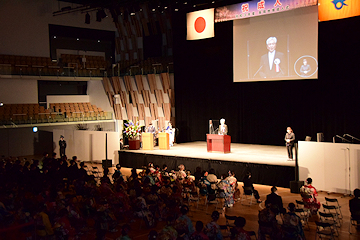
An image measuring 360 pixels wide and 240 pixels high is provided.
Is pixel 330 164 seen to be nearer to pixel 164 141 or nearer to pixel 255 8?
pixel 255 8

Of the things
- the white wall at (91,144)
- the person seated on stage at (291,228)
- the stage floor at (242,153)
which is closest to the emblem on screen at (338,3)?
the stage floor at (242,153)

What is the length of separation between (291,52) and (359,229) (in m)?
8.85

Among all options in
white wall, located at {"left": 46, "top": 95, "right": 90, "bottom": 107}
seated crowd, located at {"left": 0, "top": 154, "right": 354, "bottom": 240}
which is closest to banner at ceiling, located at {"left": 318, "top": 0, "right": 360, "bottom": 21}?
seated crowd, located at {"left": 0, "top": 154, "right": 354, "bottom": 240}

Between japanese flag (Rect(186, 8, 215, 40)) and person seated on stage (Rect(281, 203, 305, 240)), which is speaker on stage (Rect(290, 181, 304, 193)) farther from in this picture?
japanese flag (Rect(186, 8, 215, 40))

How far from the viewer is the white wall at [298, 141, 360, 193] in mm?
12383

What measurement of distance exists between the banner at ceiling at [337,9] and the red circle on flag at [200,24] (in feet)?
19.9

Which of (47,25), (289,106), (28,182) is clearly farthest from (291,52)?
(47,25)

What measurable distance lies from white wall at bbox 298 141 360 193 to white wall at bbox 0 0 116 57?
1946 centimetres

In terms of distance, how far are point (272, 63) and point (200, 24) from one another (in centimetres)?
475

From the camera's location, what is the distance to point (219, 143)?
1664 centimetres

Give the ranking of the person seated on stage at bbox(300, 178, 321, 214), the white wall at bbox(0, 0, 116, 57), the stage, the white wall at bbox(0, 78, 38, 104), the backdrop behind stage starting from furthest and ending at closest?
the white wall at bbox(0, 0, 116, 57) → the white wall at bbox(0, 78, 38, 104) → the backdrop behind stage → the stage → the person seated on stage at bbox(300, 178, 321, 214)

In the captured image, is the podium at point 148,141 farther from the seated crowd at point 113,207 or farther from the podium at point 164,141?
the seated crowd at point 113,207

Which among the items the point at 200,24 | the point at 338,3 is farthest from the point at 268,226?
the point at 200,24

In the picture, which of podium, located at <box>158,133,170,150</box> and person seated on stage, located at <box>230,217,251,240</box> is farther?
podium, located at <box>158,133,170,150</box>
